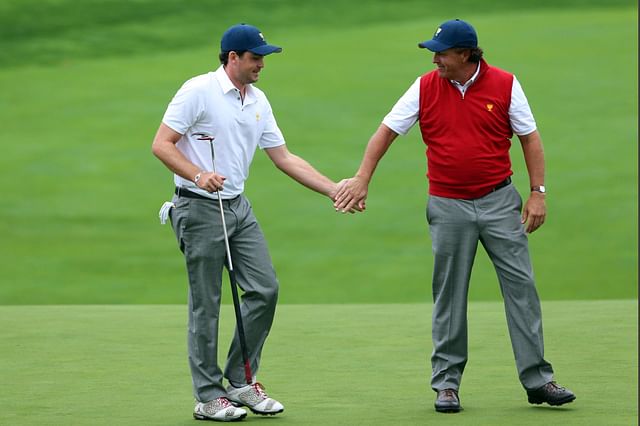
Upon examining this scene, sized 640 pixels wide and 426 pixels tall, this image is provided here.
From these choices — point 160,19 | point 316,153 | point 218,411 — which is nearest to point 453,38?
point 218,411

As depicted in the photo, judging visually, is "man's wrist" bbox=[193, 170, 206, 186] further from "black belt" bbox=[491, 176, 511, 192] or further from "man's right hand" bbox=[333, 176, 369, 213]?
"black belt" bbox=[491, 176, 511, 192]

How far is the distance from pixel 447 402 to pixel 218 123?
154cm

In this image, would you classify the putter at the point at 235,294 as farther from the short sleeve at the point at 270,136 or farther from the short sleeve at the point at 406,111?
the short sleeve at the point at 406,111

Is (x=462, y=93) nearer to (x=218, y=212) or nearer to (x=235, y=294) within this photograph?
(x=218, y=212)

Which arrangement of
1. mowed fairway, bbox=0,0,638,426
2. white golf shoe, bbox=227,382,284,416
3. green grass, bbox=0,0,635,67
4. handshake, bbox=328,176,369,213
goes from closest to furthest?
white golf shoe, bbox=227,382,284,416, handshake, bbox=328,176,369,213, mowed fairway, bbox=0,0,638,426, green grass, bbox=0,0,635,67

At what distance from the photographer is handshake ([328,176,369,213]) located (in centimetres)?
622

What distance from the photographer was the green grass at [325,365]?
18.7 ft

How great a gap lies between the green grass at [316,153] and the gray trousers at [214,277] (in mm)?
6656

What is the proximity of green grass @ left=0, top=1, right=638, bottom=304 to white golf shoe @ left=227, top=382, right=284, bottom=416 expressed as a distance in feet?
21.7

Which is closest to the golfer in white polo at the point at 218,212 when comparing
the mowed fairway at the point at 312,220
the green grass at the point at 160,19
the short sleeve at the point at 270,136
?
the short sleeve at the point at 270,136

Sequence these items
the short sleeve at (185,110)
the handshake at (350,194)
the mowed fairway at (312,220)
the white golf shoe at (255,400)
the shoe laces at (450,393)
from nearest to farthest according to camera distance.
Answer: the short sleeve at (185,110)
the white golf shoe at (255,400)
the shoe laces at (450,393)
the handshake at (350,194)
the mowed fairway at (312,220)

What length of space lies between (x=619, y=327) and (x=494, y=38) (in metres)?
13.8

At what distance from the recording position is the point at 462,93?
5883 mm

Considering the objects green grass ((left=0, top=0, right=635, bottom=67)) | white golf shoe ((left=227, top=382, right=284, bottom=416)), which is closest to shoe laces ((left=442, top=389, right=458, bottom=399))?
white golf shoe ((left=227, top=382, right=284, bottom=416))
